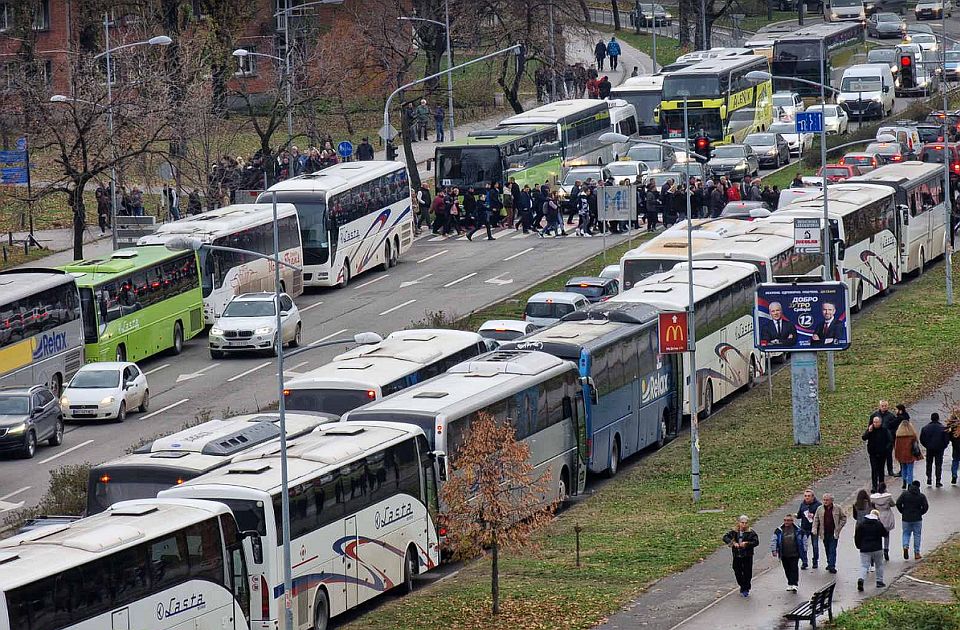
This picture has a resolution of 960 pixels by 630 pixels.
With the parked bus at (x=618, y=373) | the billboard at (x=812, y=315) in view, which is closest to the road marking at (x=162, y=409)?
the parked bus at (x=618, y=373)

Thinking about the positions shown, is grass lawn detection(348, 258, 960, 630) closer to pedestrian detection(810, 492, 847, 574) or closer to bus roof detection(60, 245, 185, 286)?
pedestrian detection(810, 492, 847, 574)

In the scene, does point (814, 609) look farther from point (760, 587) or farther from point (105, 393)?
point (105, 393)

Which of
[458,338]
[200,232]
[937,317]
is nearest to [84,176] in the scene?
[200,232]

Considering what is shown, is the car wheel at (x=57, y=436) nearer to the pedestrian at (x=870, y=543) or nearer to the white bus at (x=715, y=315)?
the white bus at (x=715, y=315)

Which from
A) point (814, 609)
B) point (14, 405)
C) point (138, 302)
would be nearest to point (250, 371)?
point (138, 302)

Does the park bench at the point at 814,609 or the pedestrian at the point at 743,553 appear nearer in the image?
the park bench at the point at 814,609

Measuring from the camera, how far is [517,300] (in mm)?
51031

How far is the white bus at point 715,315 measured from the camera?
40250 millimetres

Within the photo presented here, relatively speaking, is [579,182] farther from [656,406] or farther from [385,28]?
[656,406]

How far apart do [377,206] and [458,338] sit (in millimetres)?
19446

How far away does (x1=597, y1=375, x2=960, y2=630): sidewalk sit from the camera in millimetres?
25062

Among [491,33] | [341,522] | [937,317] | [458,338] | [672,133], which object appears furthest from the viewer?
[491,33]

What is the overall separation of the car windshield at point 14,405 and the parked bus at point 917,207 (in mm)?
26885

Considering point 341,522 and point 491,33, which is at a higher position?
point 491,33
